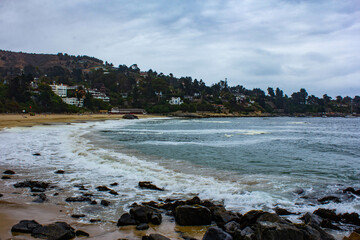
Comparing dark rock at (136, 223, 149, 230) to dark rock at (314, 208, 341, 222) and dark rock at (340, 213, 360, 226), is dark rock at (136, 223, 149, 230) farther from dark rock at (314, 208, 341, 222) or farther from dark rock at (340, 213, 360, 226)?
dark rock at (340, 213, 360, 226)

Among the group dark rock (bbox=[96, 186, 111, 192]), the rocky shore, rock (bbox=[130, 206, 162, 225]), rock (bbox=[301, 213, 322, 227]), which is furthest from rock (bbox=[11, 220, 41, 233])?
rock (bbox=[301, 213, 322, 227])

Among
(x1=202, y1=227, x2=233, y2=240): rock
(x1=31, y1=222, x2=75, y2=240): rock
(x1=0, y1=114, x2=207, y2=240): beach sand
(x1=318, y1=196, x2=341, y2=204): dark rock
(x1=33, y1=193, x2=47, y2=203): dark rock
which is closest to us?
(x1=202, y1=227, x2=233, y2=240): rock

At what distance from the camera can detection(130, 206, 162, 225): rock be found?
269 inches

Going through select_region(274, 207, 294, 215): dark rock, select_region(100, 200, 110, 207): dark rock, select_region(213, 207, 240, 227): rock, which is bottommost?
select_region(100, 200, 110, 207): dark rock

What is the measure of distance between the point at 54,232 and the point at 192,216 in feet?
10.7

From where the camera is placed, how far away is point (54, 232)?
5.72 metres

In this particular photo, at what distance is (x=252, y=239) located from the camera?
17.6 feet

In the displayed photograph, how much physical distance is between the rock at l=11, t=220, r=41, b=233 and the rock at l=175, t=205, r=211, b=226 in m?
3.38

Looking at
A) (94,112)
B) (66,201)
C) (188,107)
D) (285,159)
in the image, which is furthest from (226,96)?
(66,201)

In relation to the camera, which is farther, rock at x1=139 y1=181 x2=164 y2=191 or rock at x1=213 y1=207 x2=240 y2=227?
rock at x1=139 y1=181 x2=164 y2=191

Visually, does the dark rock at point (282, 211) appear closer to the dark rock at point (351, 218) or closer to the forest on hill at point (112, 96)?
the dark rock at point (351, 218)

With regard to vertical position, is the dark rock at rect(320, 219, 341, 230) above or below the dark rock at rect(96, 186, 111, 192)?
above

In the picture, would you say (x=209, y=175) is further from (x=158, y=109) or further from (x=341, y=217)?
(x=158, y=109)

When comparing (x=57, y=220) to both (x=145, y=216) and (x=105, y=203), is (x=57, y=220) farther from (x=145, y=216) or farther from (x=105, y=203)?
(x=145, y=216)
